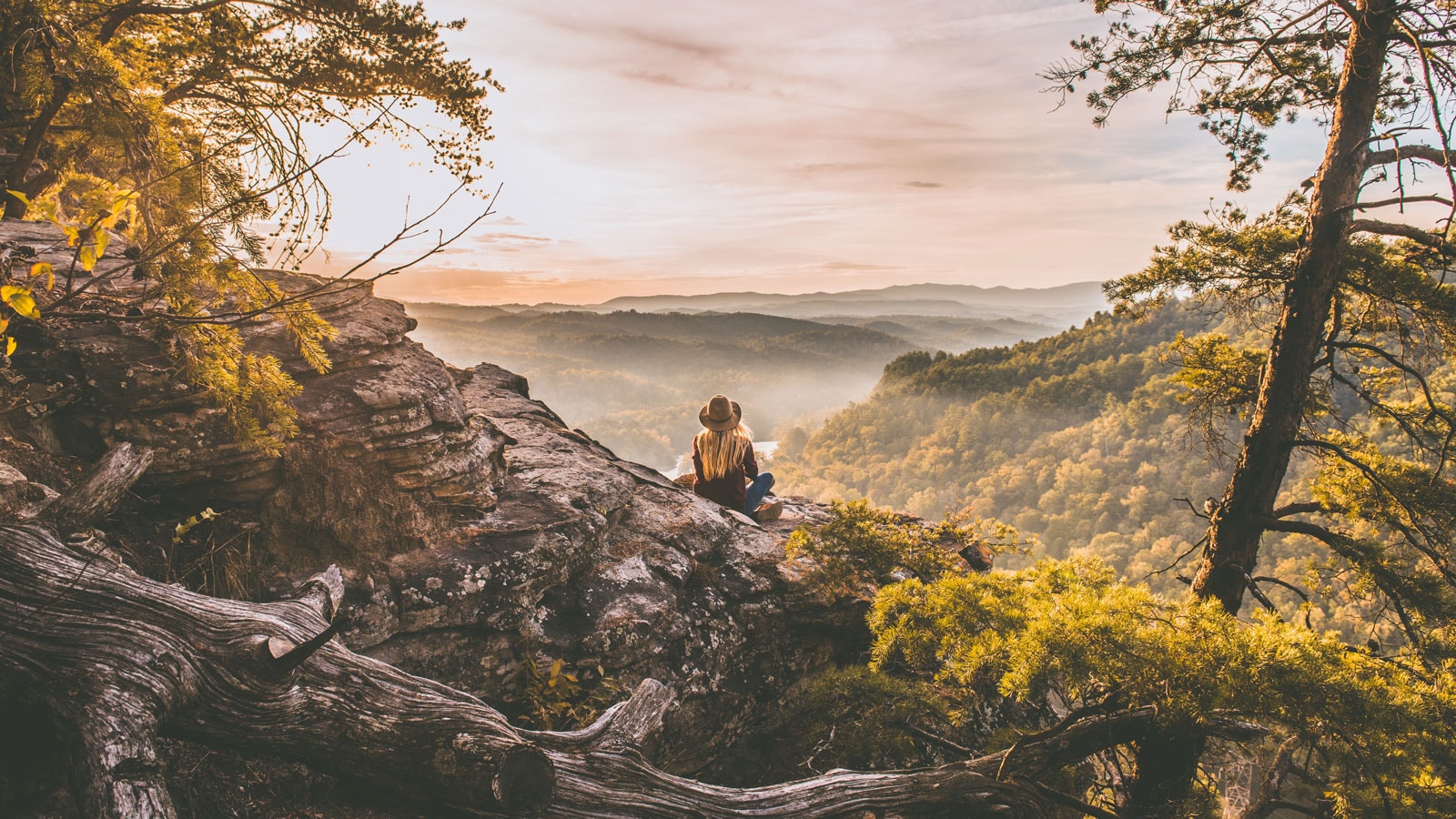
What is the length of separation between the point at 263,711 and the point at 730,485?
245 inches

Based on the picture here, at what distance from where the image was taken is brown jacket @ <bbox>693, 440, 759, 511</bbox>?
8.88m

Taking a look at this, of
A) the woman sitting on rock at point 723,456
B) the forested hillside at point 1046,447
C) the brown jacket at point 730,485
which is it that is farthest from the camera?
the forested hillside at point 1046,447

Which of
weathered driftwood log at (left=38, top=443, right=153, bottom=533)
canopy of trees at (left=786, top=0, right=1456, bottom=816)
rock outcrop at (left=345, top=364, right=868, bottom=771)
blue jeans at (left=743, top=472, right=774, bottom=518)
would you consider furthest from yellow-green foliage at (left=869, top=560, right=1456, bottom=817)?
weathered driftwood log at (left=38, top=443, right=153, bottom=533)

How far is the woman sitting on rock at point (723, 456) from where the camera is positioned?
8602 mm

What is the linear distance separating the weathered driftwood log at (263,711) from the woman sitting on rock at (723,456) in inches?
194

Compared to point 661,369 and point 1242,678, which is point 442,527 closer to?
point 1242,678

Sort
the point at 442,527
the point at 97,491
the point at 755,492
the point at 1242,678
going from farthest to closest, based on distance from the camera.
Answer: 1. the point at 755,492
2. the point at 442,527
3. the point at 97,491
4. the point at 1242,678

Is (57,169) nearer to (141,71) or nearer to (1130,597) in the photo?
(141,71)

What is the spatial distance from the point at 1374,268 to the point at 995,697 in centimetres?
506

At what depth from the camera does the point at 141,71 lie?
400cm

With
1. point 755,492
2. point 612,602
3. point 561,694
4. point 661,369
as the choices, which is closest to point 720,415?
point 755,492

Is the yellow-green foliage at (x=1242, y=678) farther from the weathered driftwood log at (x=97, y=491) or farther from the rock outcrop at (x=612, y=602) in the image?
the weathered driftwood log at (x=97, y=491)

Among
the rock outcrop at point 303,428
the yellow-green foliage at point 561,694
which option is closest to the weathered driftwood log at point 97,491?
the rock outcrop at point 303,428

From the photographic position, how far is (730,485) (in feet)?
29.1
